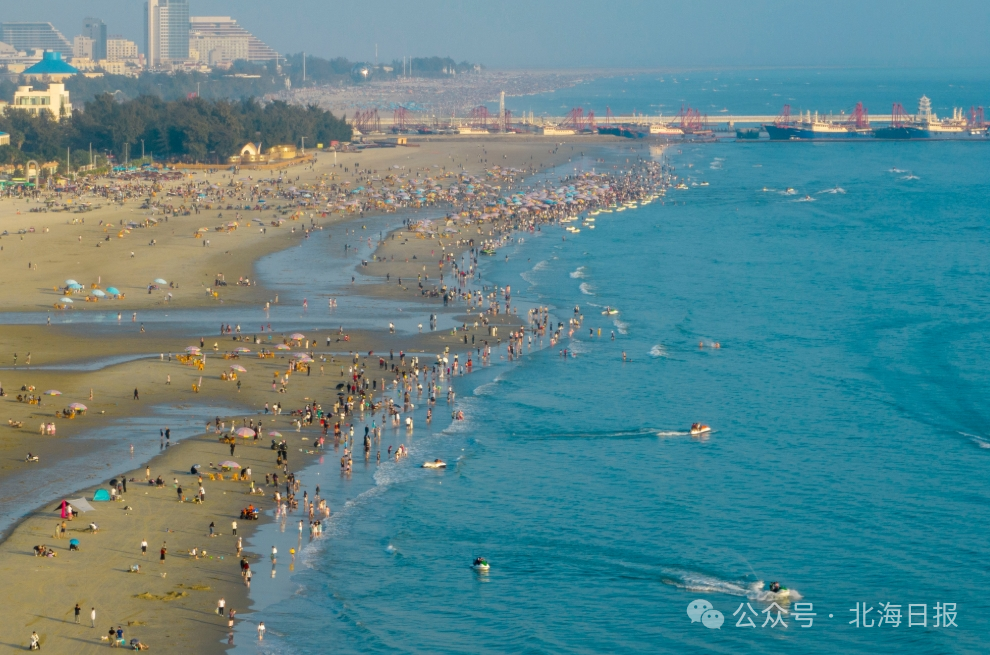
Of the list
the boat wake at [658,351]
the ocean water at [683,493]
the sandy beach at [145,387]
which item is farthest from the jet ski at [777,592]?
the boat wake at [658,351]

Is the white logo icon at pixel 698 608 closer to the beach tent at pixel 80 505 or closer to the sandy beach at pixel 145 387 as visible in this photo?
the sandy beach at pixel 145 387

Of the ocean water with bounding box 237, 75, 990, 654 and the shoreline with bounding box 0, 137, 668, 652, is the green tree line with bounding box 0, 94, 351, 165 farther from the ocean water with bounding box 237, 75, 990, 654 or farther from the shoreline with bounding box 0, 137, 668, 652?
the ocean water with bounding box 237, 75, 990, 654

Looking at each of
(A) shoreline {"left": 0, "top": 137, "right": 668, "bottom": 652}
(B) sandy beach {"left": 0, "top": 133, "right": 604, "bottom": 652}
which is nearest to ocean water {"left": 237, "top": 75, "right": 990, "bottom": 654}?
(A) shoreline {"left": 0, "top": 137, "right": 668, "bottom": 652}

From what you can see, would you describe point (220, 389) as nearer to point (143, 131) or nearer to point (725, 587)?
point (725, 587)

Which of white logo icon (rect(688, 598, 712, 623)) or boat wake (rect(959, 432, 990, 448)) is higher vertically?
boat wake (rect(959, 432, 990, 448))

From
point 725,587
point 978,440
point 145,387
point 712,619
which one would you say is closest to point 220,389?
point 145,387
